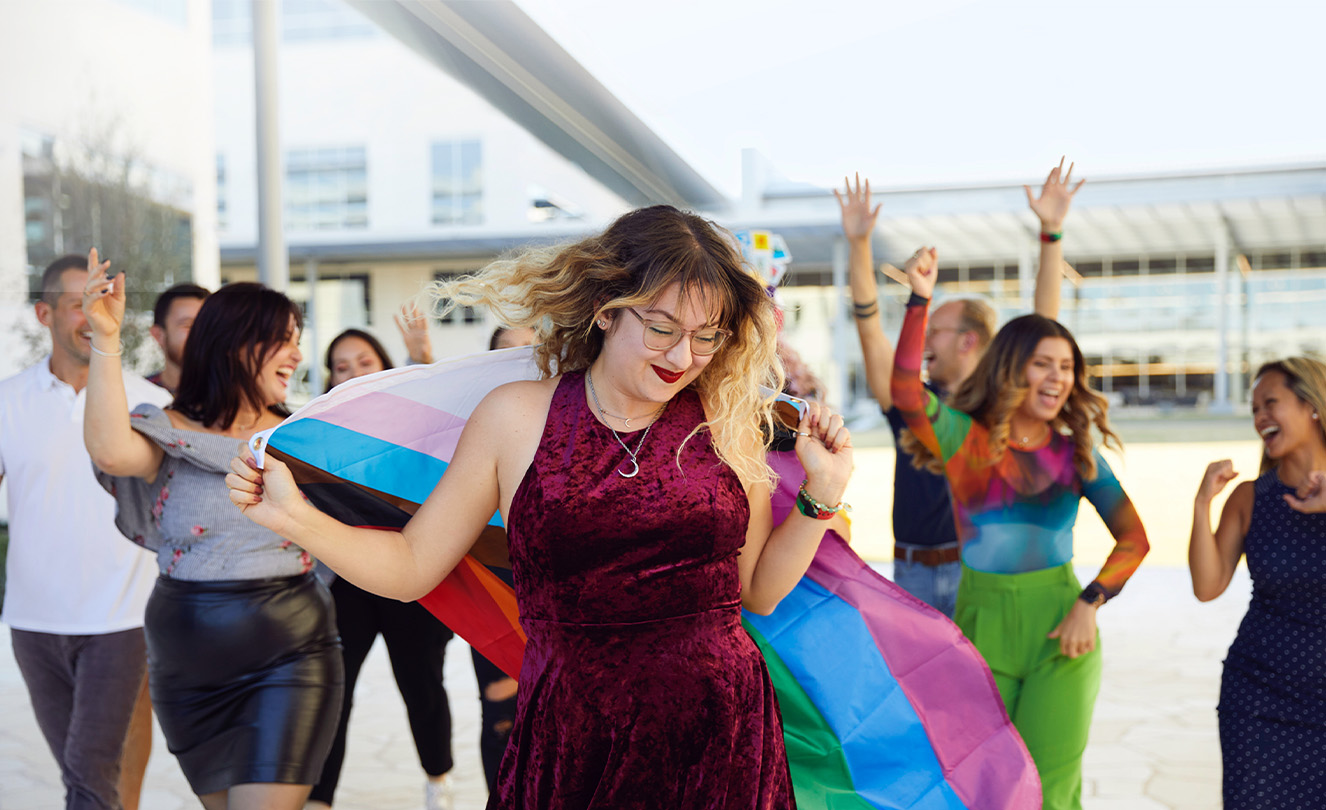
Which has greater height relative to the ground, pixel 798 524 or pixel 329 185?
pixel 329 185

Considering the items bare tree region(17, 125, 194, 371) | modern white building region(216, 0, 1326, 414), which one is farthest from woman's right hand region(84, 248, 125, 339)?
modern white building region(216, 0, 1326, 414)

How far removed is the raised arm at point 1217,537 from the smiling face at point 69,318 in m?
3.31

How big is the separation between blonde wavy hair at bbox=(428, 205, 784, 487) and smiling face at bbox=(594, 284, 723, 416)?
0.02 meters

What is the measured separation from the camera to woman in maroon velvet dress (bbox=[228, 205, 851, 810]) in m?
1.77

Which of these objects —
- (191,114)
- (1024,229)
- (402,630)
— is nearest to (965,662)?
(402,630)

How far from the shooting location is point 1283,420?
2.93m

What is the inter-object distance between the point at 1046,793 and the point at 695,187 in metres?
5.30

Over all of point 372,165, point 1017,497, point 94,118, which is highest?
point 372,165

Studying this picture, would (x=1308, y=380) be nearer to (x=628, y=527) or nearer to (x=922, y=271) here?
(x=922, y=271)

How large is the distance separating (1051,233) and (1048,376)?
2.37 ft

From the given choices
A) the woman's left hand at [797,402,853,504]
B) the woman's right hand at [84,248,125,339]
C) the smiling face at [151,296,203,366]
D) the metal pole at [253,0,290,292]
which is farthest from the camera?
the metal pole at [253,0,290,292]

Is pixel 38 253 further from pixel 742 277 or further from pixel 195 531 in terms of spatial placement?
pixel 742 277

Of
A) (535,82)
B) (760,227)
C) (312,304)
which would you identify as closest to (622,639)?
(535,82)

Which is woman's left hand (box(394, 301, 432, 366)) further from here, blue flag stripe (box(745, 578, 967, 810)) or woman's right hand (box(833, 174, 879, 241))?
blue flag stripe (box(745, 578, 967, 810))
